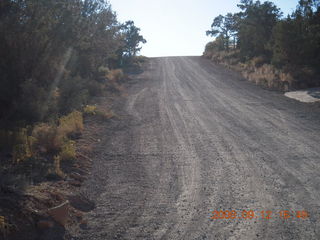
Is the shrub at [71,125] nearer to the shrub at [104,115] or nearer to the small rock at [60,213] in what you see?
the shrub at [104,115]

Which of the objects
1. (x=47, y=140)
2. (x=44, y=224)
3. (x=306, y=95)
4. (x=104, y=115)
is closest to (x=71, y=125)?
(x=47, y=140)

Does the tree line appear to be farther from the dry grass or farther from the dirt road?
the dry grass

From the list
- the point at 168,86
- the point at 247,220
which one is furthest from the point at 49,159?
the point at 168,86

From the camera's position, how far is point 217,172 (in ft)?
24.9

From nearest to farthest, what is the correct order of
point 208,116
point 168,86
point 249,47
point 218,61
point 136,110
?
point 208,116, point 136,110, point 168,86, point 249,47, point 218,61

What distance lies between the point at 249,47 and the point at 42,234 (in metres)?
32.1

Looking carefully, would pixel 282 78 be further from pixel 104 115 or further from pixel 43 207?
pixel 43 207

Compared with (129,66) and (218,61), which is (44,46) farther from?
(218,61)

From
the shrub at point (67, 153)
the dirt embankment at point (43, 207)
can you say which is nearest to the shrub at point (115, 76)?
the shrub at point (67, 153)
